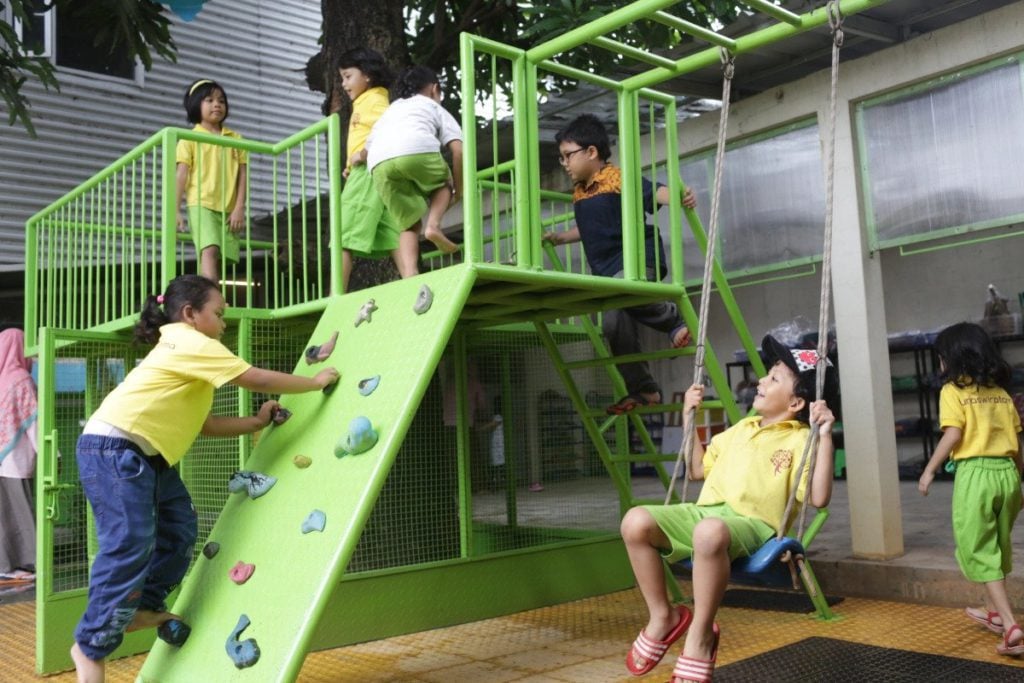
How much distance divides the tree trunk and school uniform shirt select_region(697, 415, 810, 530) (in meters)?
3.21

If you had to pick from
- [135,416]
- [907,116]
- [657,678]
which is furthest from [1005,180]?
[135,416]

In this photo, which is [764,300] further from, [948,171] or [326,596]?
[326,596]

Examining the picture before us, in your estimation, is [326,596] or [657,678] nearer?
[326,596]

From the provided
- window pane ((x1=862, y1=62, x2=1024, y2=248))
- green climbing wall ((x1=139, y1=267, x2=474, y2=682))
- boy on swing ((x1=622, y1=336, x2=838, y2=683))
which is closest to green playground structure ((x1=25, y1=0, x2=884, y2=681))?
green climbing wall ((x1=139, y1=267, x2=474, y2=682))

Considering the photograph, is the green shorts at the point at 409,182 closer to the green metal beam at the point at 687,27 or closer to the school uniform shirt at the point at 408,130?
the school uniform shirt at the point at 408,130

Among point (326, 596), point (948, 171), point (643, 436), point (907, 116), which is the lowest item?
point (326, 596)

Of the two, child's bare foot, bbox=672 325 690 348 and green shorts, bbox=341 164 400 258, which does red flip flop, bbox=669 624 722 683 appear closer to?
child's bare foot, bbox=672 325 690 348

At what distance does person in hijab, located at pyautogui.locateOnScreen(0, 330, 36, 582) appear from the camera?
6676 millimetres

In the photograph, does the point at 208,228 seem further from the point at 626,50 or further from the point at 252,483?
the point at 626,50

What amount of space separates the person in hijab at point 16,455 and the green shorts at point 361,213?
265 centimetres

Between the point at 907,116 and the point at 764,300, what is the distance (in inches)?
257

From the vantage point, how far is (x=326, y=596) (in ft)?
10.8

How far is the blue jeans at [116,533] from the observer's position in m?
3.68

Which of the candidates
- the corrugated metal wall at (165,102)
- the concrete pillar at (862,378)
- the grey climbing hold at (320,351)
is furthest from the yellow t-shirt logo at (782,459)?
the corrugated metal wall at (165,102)
